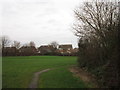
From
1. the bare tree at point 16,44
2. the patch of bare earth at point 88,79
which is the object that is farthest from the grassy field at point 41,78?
the bare tree at point 16,44

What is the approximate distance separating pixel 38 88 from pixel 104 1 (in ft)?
65.8

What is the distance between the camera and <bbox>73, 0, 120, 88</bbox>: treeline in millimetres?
14071

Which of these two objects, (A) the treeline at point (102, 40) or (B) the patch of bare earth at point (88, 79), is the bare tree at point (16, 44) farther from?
(B) the patch of bare earth at point (88, 79)

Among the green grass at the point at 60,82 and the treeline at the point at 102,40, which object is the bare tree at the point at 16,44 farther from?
the green grass at the point at 60,82

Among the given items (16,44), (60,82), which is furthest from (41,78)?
(16,44)

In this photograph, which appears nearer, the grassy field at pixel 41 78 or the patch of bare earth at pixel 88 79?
the patch of bare earth at pixel 88 79

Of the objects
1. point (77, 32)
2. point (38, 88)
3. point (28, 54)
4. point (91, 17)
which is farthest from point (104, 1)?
point (28, 54)

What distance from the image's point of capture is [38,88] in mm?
14789

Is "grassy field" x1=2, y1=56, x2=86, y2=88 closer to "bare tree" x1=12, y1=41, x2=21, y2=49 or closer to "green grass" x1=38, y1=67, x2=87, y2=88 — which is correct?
"green grass" x1=38, y1=67, x2=87, y2=88

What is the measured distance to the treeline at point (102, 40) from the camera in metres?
14.1

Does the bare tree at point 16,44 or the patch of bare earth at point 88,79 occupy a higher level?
the bare tree at point 16,44

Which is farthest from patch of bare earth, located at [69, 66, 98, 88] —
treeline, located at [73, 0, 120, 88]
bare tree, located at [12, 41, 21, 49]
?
bare tree, located at [12, 41, 21, 49]

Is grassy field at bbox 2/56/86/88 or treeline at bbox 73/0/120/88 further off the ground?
treeline at bbox 73/0/120/88

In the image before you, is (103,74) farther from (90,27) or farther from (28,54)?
(28,54)
